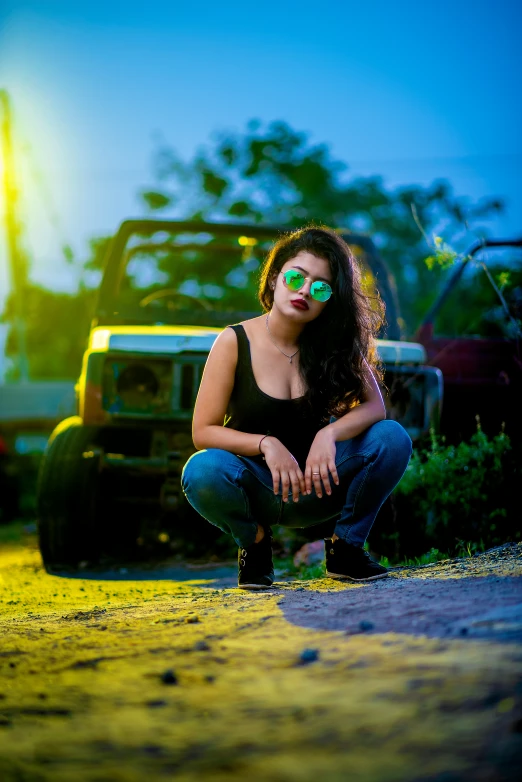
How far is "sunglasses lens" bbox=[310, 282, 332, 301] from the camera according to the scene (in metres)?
3.23

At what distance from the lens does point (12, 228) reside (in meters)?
19.5

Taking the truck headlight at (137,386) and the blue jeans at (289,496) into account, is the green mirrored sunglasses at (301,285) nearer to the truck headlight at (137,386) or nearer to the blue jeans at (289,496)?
the blue jeans at (289,496)

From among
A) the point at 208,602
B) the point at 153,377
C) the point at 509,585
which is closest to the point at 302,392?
the point at 208,602

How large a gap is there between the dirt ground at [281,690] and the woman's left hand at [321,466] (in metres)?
0.37

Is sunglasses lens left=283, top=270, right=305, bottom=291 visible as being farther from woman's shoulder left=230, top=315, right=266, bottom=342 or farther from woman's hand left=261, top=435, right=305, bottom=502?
woman's hand left=261, top=435, right=305, bottom=502

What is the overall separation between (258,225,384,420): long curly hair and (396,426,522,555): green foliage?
1533 mm

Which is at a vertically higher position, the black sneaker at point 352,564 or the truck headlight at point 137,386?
the truck headlight at point 137,386

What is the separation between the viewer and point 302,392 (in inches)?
132

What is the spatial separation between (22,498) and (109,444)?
6909 millimetres

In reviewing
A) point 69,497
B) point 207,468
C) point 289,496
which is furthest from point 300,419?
point 69,497

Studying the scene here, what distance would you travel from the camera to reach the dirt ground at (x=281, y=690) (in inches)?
60.6

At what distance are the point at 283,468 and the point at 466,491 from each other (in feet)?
6.21

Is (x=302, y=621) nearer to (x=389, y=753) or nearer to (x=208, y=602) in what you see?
(x=208, y=602)

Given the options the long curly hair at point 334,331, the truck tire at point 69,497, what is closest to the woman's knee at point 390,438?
the long curly hair at point 334,331
